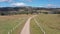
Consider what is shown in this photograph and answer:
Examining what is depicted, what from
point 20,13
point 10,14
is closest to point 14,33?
point 10,14

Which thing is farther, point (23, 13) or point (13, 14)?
point (23, 13)

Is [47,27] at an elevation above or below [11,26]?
above

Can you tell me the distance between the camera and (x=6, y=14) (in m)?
70.0

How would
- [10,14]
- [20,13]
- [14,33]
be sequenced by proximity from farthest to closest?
1. [20,13]
2. [10,14]
3. [14,33]

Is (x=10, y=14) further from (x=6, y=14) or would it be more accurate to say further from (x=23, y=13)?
(x=23, y=13)

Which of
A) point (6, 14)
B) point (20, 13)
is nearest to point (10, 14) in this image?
point (6, 14)

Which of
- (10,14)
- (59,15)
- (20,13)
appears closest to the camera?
(59,15)

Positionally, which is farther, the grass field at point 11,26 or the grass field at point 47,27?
the grass field at point 11,26

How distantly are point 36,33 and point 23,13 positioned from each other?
55068mm

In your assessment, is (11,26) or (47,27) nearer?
(47,27)

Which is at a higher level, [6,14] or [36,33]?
[36,33]

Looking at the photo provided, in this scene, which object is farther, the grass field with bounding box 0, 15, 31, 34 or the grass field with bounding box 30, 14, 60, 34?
the grass field with bounding box 0, 15, 31, 34

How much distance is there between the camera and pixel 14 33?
2031cm

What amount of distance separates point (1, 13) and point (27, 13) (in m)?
11.4
